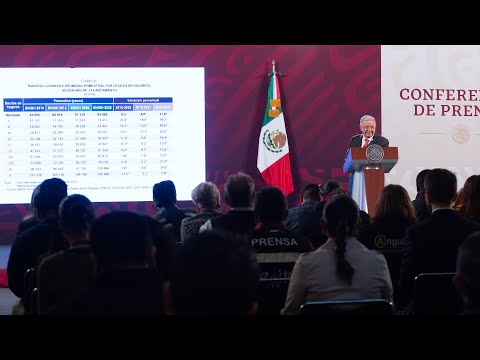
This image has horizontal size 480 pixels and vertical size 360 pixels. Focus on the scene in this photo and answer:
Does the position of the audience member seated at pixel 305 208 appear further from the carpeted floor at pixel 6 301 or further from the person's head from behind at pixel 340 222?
the carpeted floor at pixel 6 301

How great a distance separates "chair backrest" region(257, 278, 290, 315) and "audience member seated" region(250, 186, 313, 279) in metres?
0.03

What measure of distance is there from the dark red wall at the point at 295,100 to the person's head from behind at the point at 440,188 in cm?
439

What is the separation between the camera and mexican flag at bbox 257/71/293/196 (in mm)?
7238

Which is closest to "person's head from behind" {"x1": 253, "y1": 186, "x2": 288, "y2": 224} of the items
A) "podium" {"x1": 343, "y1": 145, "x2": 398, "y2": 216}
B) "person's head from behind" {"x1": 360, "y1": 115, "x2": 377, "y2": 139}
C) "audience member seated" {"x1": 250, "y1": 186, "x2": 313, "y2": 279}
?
"audience member seated" {"x1": 250, "y1": 186, "x2": 313, "y2": 279}

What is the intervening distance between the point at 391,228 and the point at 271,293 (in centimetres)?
89

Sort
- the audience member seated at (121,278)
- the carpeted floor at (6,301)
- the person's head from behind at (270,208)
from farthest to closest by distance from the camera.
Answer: the carpeted floor at (6,301)
the person's head from behind at (270,208)
the audience member seated at (121,278)

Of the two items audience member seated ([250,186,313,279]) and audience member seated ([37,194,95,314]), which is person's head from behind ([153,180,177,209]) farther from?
audience member seated ([37,194,95,314])

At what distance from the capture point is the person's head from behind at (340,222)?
90.2 inches

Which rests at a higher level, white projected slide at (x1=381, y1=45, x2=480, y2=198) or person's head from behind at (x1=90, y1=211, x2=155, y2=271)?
white projected slide at (x1=381, y1=45, x2=480, y2=198)

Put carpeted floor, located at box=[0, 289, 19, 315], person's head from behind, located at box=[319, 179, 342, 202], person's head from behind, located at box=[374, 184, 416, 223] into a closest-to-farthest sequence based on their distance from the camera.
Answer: person's head from behind, located at box=[374, 184, 416, 223] → person's head from behind, located at box=[319, 179, 342, 202] → carpeted floor, located at box=[0, 289, 19, 315]

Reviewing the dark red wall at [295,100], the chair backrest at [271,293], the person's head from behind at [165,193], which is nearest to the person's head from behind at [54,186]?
the person's head from behind at [165,193]

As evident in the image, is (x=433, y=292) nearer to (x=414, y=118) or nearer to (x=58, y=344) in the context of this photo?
(x=58, y=344)

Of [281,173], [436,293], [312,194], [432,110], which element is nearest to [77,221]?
[436,293]

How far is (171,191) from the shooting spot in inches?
164
